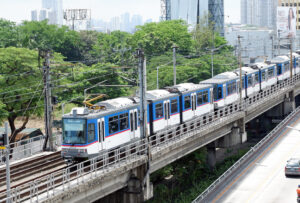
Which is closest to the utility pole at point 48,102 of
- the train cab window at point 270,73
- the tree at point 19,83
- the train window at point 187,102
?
the train window at point 187,102

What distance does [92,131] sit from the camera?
94.0ft

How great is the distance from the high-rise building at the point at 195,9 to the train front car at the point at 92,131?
110618mm

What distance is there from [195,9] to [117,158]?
129735 mm

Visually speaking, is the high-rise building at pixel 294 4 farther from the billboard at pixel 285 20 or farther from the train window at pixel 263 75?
the train window at pixel 263 75

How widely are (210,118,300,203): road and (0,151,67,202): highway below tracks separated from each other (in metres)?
11.1

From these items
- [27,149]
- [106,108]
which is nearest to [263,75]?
[106,108]

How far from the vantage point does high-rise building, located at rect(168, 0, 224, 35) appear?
5640 inches

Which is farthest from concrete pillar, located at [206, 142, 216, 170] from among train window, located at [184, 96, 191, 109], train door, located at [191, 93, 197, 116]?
train window, located at [184, 96, 191, 109]

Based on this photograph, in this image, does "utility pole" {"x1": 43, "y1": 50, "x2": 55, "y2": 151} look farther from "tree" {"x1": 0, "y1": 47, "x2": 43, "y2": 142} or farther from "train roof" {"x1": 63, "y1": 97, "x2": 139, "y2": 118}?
"tree" {"x1": 0, "y1": 47, "x2": 43, "y2": 142}

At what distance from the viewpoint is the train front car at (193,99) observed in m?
40.1

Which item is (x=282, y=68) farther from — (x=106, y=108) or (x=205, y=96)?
(x=106, y=108)

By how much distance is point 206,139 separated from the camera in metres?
42.0

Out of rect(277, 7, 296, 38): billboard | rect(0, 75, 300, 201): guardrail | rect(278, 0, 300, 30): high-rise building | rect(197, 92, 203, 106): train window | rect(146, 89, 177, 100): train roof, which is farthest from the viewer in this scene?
rect(278, 0, 300, 30): high-rise building

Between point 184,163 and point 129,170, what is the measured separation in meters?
20.2
